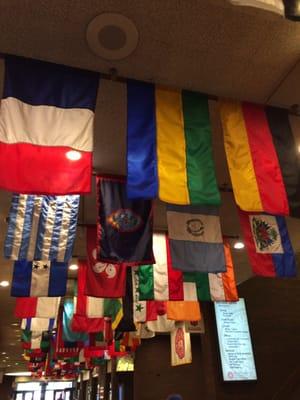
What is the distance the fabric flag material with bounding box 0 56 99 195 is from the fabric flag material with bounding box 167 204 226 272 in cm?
138

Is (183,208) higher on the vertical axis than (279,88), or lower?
lower

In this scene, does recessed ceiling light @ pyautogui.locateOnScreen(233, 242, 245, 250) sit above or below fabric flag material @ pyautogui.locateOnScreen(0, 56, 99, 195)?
above

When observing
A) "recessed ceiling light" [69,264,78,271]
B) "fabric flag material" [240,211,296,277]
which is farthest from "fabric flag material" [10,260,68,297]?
"recessed ceiling light" [69,264,78,271]

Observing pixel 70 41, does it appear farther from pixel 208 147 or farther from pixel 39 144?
pixel 208 147

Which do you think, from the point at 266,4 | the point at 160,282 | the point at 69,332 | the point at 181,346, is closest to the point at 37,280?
the point at 160,282

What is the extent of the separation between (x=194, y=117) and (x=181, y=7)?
3.61ft

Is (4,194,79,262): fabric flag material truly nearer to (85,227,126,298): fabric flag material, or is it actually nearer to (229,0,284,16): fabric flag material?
(85,227,126,298): fabric flag material

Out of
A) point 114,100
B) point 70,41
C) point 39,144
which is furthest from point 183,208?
point 70,41

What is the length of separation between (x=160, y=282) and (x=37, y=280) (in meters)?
2.02

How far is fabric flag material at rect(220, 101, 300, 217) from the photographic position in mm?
3627

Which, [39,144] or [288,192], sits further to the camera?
[288,192]

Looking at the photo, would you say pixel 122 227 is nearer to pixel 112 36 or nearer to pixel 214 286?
pixel 112 36

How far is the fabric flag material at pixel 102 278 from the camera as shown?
19.1ft

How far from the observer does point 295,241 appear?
8289mm
